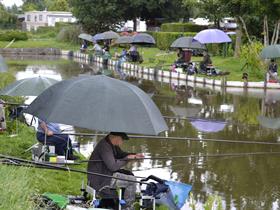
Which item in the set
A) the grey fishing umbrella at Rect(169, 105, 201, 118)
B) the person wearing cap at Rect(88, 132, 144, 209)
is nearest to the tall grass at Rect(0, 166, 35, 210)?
the person wearing cap at Rect(88, 132, 144, 209)

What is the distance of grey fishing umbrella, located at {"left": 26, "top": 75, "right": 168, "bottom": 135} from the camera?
6797 mm

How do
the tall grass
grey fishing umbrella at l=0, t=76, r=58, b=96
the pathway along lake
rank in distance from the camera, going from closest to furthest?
the tall grass → the pathway along lake → grey fishing umbrella at l=0, t=76, r=58, b=96

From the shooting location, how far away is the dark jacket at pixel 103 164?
711 cm

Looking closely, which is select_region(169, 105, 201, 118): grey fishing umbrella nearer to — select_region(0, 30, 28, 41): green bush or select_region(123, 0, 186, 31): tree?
select_region(123, 0, 186, 31): tree

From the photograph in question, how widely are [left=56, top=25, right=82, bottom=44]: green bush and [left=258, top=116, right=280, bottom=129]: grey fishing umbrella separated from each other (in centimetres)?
3499

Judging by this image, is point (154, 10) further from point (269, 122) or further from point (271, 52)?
point (269, 122)

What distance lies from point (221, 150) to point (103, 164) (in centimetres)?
623

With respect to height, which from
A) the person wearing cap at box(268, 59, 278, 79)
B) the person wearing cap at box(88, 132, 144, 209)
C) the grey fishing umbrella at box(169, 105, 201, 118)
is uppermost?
the person wearing cap at box(88, 132, 144, 209)

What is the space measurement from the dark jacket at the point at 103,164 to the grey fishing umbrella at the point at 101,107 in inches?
18.6

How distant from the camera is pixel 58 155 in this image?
32.3 ft

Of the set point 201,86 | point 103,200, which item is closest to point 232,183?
point 103,200

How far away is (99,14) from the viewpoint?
163ft

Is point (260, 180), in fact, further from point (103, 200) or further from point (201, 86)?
point (201, 86)

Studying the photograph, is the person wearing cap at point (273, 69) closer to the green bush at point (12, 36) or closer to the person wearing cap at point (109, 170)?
the person wearing cap at point (109, 170)
